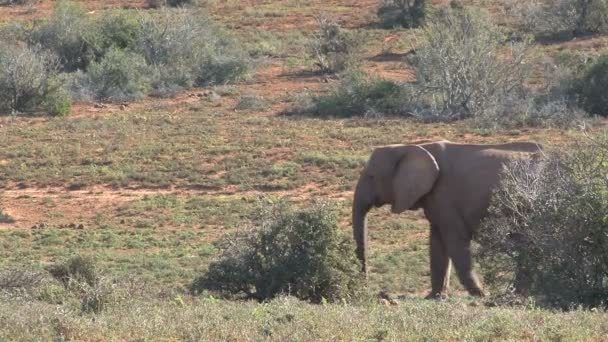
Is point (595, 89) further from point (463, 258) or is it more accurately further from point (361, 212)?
point (463, 258)

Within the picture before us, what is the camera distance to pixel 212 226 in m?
18.6

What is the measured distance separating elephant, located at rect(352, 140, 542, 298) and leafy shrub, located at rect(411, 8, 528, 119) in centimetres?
1512

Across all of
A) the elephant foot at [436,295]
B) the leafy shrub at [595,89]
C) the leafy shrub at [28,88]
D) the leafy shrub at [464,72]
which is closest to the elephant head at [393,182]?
the elephant foot at [436,295]

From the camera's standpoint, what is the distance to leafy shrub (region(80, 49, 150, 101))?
107 ft

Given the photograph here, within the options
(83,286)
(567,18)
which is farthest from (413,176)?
(567,18)

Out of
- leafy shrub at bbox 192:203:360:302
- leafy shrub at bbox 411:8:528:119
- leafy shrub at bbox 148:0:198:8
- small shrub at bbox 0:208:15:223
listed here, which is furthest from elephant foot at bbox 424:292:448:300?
leafy shrub at bbox 148:0:198:8

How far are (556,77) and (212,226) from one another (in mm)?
14494

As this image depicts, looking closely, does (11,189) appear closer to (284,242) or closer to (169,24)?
(284,242)

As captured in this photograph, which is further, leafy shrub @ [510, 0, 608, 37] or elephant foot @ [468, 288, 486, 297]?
leafy shrub @ [510, 0, 608, 37]

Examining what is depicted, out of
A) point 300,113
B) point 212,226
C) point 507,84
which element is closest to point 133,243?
Result: point 212,226

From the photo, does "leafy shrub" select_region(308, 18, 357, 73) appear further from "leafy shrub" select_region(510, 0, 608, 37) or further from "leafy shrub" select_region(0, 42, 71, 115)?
"leafy shrub" select_region(0, 42, 71, 115)

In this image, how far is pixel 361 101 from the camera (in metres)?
30.0

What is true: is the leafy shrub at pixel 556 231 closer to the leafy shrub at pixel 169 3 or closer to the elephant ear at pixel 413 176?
the elephant ear at pixel 413 176

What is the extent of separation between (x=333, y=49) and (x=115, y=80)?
753 cm
